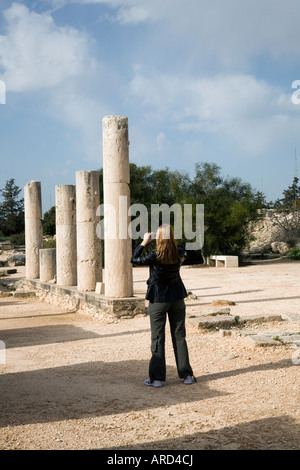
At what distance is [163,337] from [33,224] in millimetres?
14094

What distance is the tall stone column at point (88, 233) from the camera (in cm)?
1395

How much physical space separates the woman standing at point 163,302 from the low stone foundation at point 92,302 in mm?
5129

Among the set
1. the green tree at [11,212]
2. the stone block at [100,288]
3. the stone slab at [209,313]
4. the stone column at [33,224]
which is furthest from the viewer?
the green tree at [11,212]

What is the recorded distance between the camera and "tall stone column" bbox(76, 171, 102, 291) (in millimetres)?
13945

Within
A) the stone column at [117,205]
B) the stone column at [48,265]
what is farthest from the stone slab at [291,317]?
the stone column at [48,265]

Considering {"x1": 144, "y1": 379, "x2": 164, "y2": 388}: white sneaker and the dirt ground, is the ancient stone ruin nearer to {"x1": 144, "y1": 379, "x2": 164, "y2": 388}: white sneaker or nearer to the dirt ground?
the dirt ground

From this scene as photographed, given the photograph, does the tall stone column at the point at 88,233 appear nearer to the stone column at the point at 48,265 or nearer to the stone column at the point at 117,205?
the stone column at the point at 117,205

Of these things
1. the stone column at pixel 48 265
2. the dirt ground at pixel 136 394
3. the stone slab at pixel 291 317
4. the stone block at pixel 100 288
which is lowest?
the dirt ground at pixel 136 394

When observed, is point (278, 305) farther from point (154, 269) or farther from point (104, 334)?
point (154, 269)

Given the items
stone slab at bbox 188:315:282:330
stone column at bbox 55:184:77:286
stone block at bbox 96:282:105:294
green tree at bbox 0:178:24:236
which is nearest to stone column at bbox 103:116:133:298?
stone block at bbox 96:282:105:294

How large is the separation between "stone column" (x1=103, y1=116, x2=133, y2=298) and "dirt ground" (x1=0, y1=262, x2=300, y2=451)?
110 cm
